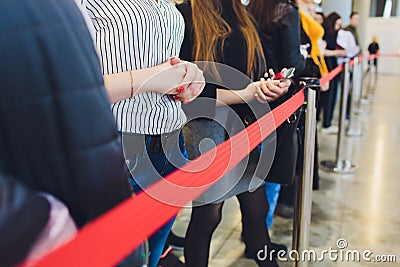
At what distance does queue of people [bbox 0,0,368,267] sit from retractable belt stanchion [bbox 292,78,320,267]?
0.22ft

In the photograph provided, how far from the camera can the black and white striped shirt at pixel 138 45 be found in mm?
1228

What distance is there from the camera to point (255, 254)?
7.20ft

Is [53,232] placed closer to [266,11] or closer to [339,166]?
[266,11]

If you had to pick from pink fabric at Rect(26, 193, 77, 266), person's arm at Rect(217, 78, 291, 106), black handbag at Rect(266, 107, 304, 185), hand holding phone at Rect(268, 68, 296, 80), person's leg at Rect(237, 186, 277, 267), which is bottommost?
person's leg at Rect(237, 186, 277, 267)

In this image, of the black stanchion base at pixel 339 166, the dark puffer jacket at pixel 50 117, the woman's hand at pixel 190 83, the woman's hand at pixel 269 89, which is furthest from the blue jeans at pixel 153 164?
the black stanchion base at pixel 339 166

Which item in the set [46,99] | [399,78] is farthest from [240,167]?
[399,78]

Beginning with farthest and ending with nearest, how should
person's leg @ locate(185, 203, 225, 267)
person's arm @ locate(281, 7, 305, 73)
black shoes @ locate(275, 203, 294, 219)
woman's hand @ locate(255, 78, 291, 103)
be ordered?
black shoes @ locate(275, 203, 294, 219), person's arm @ locate(281, 7, 305, 73), person's leg @ locate(185, 203, 225, 267), woman's hand @ locate(255, 78, 291, 103)

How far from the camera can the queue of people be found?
610 millimetres

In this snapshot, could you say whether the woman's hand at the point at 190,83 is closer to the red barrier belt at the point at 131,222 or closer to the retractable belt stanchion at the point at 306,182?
the red barrier belt at the point at 131,222

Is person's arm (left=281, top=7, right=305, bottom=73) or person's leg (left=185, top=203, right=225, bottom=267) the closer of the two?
person's leg (left=185, top=203, right=225, bottom=267)

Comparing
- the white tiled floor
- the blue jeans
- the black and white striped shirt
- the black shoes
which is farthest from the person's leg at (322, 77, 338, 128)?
the black and white striped shirt

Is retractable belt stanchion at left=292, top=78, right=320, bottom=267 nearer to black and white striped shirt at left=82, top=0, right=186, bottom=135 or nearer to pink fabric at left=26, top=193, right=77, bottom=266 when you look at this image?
black and white striped shirt at left=82, top=0, right=186, bottom=135

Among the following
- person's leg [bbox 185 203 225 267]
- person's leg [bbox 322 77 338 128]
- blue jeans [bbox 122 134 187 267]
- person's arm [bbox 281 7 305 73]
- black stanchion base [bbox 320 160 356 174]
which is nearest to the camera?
blue jeans [bbox 122 134 187 267]

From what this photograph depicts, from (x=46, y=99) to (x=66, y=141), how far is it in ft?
0.23
